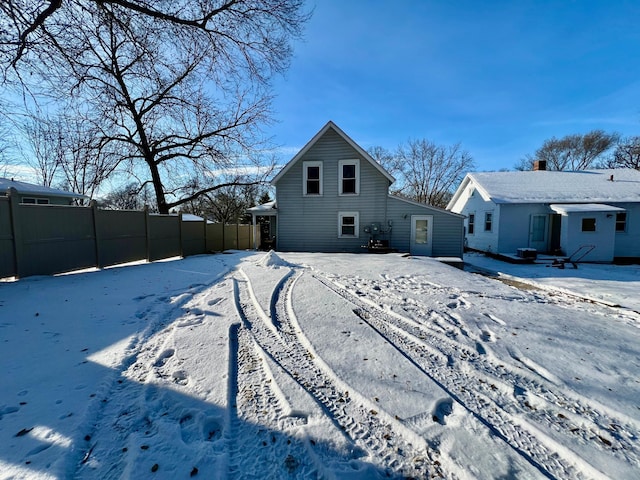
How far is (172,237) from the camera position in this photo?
11.6m

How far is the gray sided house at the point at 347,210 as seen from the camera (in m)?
13.2

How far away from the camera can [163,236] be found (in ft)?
36.2

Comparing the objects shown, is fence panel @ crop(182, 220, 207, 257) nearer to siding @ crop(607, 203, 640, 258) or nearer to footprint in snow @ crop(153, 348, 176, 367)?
footprint in snow @ crop(153, 348, 176, 367)

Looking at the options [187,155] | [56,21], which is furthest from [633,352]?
[187,155]

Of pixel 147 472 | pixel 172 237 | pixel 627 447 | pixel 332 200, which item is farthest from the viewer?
pixel 332 200

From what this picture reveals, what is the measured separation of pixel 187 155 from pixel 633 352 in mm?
20984

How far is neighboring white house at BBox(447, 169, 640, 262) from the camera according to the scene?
13398 mm

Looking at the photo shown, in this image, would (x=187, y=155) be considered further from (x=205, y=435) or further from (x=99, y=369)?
(x=205, y=435)

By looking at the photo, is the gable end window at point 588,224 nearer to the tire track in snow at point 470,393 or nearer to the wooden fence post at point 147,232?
the tire track in snow at point 470,393

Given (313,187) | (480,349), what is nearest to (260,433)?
(480,349)

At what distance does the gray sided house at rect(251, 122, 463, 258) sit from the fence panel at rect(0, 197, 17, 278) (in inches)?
366

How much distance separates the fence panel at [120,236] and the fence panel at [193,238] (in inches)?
97.4

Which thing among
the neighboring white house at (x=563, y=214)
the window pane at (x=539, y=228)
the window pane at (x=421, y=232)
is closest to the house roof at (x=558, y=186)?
the neighboring white house at (x=563, y=214)

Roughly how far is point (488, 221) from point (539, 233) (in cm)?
243
